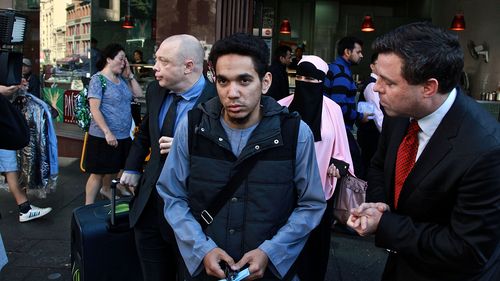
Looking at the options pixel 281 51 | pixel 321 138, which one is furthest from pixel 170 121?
pixel 281 51

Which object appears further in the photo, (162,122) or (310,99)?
(310,99)

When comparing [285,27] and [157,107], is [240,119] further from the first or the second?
[285,27]

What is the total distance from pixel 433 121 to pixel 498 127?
0.21 meters

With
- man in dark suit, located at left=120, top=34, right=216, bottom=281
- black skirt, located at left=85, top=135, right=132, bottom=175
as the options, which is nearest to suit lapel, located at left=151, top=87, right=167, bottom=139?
man in dark suit, located at left=120, top=34, right=216, bottom=281

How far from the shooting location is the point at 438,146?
1673 mm

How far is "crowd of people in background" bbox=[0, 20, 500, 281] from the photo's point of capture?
162 cm

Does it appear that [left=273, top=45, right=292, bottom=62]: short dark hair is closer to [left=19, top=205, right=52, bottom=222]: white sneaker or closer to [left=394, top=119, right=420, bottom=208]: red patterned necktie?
[left=19, top=205, right=52, bottom=222]: white sneaker

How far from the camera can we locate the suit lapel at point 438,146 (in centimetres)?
166

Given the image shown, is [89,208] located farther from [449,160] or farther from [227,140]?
[449,160]

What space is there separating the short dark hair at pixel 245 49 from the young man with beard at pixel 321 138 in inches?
53.4

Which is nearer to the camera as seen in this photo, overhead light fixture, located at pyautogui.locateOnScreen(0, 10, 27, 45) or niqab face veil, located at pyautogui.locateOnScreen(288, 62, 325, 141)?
overhead light fixture, located at pyautogui.locateOnScreen(0, 10, 27, 45)

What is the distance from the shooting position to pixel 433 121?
5.74ft

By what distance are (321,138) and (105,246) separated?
164 cm

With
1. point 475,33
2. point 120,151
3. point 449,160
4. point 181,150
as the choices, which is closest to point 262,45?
point 181,150
